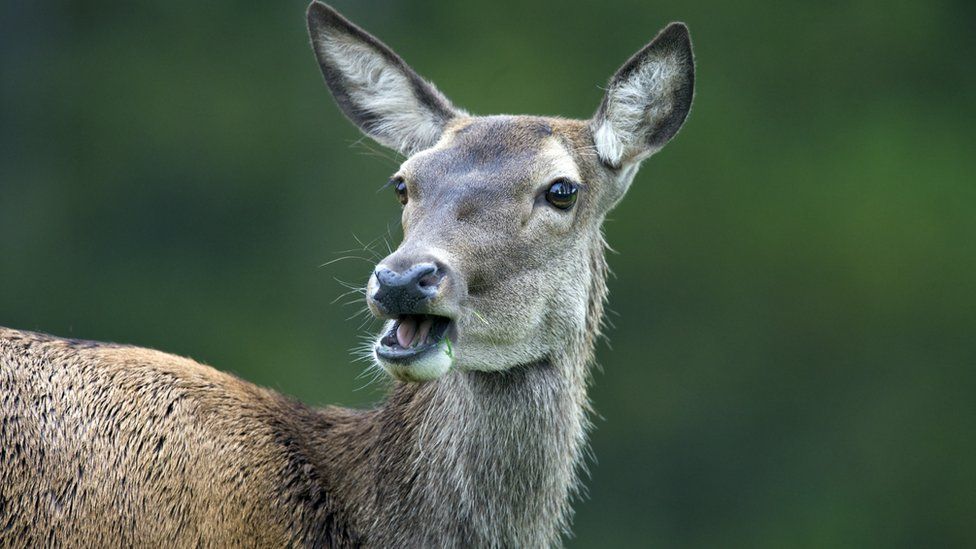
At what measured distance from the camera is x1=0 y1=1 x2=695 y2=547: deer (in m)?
6.63

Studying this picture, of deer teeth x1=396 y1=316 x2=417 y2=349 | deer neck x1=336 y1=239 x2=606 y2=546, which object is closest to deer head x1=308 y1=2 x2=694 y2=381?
deer teeth x1=396 y1=316 x2=417 y2=349

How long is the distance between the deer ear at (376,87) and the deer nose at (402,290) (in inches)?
76.2

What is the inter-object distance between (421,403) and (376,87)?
1.95 metres

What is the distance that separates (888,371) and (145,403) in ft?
49.4

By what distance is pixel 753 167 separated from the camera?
2147cm

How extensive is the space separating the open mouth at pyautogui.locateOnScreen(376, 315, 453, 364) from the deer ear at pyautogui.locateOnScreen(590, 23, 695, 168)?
1.58 meters

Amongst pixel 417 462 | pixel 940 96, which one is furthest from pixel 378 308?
pixel 940 96

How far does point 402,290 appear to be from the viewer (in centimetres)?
645

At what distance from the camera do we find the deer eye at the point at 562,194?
7.38 metres

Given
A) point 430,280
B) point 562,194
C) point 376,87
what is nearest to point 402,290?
point 430,280

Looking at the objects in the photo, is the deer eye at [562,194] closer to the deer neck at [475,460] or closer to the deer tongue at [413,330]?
the deer neck at [475,460]

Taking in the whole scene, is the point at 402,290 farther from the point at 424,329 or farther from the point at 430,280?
the point at 424,329

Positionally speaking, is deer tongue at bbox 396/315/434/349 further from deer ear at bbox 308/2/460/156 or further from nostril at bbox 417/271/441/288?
deer ear at bbox 308/2/460/156

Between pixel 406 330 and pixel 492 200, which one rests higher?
pixel 492 200
